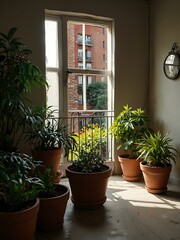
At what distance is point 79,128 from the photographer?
391 cm

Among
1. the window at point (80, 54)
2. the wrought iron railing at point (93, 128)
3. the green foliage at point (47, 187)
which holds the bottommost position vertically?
the green foliage at point (47, 187)

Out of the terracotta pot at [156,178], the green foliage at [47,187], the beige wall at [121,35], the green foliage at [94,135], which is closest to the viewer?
the green foliage at [47,187]

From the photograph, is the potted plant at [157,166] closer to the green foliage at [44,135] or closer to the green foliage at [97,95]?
the green foliage at [44,135]

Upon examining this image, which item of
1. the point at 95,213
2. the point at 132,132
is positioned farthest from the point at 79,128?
the point at 95,213

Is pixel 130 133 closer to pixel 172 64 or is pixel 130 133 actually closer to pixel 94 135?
pixel 94 135

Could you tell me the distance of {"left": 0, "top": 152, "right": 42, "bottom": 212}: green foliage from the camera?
193cm

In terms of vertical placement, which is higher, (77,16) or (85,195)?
(77,16)

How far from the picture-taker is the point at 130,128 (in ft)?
11.6

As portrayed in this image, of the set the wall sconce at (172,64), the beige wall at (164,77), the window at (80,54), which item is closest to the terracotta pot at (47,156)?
the window at (80,54)

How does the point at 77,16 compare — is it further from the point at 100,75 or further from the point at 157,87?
the point at 157,87

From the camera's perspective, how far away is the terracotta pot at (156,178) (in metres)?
3.10

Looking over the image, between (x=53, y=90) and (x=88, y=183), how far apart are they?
1564mm

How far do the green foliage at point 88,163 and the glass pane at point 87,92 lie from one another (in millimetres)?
1114

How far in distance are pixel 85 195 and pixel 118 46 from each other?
2249 mm
